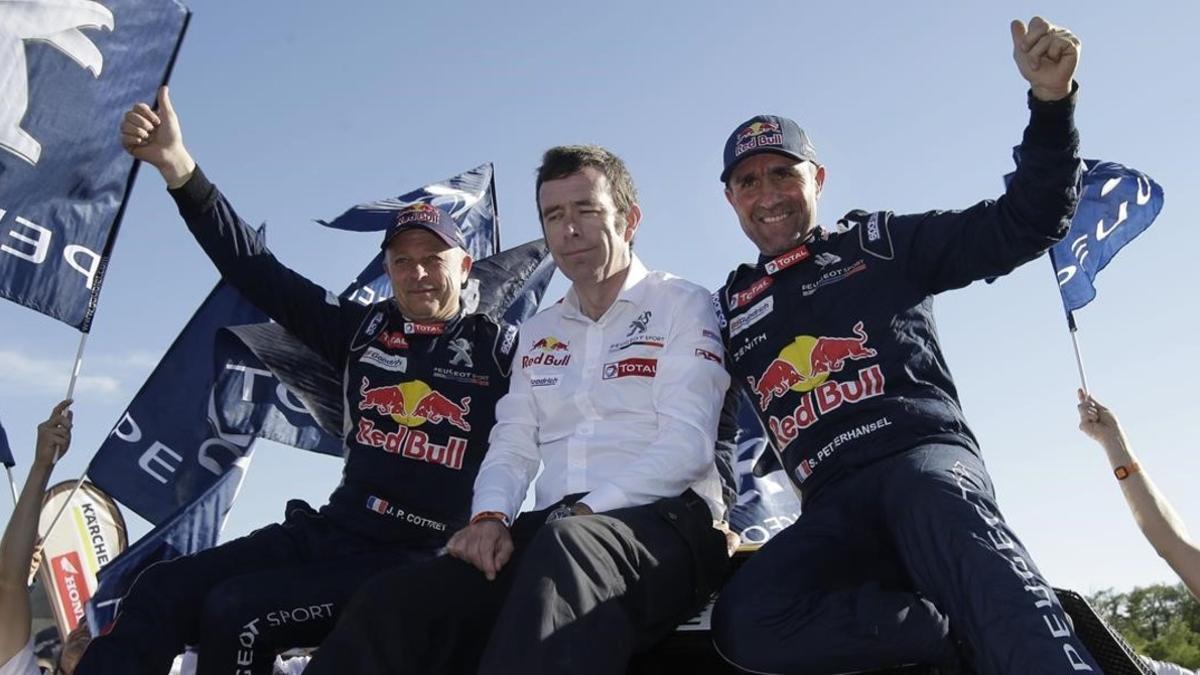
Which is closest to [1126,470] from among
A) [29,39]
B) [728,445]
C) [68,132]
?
[728,445]

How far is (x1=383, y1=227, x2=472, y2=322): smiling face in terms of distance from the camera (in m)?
4.58

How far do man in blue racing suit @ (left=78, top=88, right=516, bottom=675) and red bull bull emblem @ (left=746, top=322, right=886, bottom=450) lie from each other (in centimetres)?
135

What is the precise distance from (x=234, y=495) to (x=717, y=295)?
3753 mm

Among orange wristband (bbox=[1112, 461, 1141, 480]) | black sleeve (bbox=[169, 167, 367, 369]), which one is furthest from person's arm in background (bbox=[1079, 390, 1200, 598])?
black sleeve (bbox=[169, 167, 367, 369])

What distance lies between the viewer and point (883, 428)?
3035 millimetres

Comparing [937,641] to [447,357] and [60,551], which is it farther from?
[60,551]

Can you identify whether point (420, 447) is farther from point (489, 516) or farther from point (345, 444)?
point (489, 516)

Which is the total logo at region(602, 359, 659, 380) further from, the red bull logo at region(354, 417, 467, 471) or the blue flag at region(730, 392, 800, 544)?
the blue flag at region(730, 392, 800, 544)

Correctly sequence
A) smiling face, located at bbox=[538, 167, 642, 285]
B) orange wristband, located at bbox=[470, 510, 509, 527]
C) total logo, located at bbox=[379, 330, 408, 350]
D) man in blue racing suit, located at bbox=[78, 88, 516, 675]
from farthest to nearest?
total logo, located at bbox=[379, 330, 408, 350] < smiling face, located at bbox=[538, 167, 642, 285] < man in blue racing suit, located at bbox=[78, 88, 516, 675] < orange wristband, located at bbox=[470, 510, 509, 527]

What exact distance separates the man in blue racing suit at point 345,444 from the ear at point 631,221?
31.4 inches

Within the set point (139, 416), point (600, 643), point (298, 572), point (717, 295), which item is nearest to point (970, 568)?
point (600, 643)

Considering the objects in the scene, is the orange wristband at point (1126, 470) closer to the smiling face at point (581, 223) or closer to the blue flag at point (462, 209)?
the smiling face at point (581, 223)

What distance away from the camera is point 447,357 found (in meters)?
4.40

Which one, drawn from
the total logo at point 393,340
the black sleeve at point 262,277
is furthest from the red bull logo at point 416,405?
the black sleeve at point 262,277
